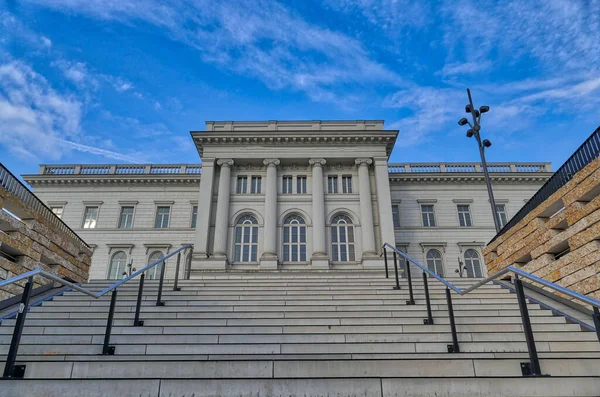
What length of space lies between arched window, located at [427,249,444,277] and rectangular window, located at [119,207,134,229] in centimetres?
2181

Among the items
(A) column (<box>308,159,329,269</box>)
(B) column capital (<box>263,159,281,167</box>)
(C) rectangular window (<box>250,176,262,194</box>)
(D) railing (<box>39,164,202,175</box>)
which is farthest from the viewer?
(D) railing (<box>39,164,202,175</box>)

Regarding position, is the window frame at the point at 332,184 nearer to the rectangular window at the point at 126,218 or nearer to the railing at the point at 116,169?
the railing at the point at 116,169

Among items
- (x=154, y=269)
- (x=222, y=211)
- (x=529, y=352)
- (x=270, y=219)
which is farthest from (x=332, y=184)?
(x=529, y=352)

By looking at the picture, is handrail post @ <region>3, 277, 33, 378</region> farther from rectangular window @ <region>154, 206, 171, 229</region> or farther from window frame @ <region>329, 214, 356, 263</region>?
rectangular window @ <region>154, 206, 171, 229</region>

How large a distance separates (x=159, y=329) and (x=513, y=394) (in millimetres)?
5394

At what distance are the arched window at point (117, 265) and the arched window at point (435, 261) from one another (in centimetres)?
2152

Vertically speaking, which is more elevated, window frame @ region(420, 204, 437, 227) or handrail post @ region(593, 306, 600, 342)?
window frame @ region(420, 204, 437, 227)

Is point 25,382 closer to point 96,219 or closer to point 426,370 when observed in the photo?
point 426,370

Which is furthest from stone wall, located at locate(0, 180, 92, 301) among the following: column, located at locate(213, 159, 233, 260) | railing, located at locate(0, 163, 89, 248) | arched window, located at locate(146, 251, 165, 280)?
arched window, located at locate(146, 251, 165, 280)

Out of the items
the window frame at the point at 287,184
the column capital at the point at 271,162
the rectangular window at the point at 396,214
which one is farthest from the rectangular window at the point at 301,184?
the rectangular window at the point at 396,214

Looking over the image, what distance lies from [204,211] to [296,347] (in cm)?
1850

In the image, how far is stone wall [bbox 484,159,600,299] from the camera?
778 centimetres

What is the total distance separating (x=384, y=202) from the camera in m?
23.9

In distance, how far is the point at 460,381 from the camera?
13.1 feet
